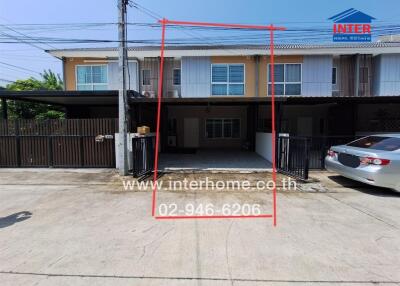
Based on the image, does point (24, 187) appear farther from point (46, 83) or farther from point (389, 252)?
point (46, 83)

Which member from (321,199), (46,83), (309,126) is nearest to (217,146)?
(309,126)

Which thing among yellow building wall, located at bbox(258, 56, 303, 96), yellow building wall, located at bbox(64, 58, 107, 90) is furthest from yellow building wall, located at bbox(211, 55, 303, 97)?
yellow building wall, located at bbox(64, 58, 107, 90)

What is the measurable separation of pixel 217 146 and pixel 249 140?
265 centimetres

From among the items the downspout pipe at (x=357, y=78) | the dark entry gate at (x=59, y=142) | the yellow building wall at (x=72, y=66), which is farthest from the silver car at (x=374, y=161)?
the yellow building wall at (x=72, y=66)

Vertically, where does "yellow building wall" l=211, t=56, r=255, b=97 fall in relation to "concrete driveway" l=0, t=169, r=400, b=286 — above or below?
above

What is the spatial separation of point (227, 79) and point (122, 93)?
858 cm

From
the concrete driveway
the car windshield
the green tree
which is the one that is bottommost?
the concrete driveway

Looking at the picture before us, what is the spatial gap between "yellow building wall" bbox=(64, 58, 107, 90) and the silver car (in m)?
14.0

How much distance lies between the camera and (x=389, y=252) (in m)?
3.34

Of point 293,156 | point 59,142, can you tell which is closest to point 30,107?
point 59,142

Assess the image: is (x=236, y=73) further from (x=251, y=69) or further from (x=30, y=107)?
(x=30, y=107)

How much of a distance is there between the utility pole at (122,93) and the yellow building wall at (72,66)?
8.16 metres

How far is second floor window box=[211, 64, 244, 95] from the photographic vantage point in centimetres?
1508

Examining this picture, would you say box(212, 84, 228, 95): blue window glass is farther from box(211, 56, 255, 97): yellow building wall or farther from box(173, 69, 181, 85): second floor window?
box(173, 69, 181, 85): second floor window
